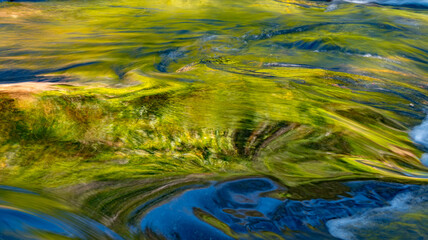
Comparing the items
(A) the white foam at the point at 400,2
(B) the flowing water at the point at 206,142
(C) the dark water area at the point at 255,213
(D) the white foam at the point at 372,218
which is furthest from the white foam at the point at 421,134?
(A) the white foam at the point at 400,2

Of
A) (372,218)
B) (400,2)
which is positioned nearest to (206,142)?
(372,218)

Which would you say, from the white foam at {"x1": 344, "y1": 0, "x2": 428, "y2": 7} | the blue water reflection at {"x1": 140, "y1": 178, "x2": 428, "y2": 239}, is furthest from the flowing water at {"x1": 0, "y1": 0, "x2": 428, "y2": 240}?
the white foam at {"x1": 344, "y1": 0, "x2": 428, "y2": 7}

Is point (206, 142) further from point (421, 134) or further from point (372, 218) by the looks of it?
point (421, 134)

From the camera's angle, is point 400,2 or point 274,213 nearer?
point 274,213

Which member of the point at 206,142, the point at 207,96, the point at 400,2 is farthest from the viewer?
the point at 400,2

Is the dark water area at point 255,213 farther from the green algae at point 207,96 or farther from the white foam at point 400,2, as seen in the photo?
the white foam at point 400,2

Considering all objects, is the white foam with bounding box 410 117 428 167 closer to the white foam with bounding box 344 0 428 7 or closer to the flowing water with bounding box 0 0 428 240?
the flowing water with bounding box 0 0 428 240

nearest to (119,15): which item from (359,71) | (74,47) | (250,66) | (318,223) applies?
(74,47)

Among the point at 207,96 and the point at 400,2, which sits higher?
the point at 400,2
